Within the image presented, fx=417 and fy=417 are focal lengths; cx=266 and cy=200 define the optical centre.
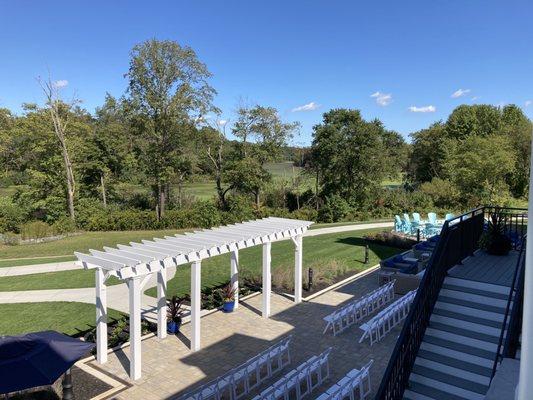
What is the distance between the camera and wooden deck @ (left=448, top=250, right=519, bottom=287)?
8125mm

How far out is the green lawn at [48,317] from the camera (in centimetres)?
1159

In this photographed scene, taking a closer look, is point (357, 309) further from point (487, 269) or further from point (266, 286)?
point (487, 269)

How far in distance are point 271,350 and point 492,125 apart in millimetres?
50922

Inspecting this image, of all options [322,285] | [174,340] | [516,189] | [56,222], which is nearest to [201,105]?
[56,222]

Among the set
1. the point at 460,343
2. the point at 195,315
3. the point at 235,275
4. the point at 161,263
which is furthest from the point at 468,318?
the point at 235,275

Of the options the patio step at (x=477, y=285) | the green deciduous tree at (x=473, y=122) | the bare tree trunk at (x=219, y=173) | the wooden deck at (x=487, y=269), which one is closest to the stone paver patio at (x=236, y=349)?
the patio step at (x=477, y=285)

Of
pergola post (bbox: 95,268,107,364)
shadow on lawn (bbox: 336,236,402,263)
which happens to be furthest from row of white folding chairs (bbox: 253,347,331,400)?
shadow on lawn (bbox: 336,236,402,263)

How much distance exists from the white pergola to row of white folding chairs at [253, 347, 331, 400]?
2.97 meters

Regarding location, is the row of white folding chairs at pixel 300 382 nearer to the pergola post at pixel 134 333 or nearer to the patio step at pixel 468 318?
the patio step at pixel 468 318

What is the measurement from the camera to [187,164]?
3353cm

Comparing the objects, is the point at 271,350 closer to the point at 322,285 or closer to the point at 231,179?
the point at 322,285

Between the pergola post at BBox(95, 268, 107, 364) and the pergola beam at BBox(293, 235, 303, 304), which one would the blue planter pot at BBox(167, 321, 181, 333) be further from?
the pergola beam at BBox(293, 235, 303, 304)

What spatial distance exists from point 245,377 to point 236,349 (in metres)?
1.99

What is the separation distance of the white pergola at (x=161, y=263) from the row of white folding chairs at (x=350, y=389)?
396cm
